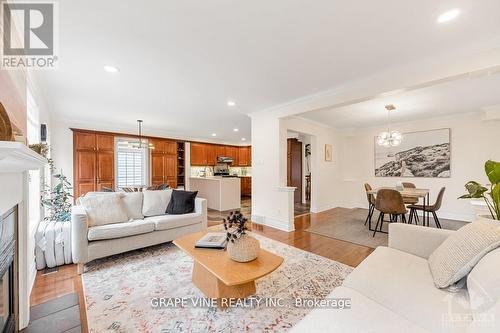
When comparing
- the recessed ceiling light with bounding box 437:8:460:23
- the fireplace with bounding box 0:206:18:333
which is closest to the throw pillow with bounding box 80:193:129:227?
the fireplace with bounding box 0:206:18:333

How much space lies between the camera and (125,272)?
248 centimetres

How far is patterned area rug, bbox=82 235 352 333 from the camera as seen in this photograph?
65.9 inches

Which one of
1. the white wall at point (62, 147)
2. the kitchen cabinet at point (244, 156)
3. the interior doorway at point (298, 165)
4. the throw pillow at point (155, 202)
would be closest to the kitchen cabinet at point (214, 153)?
the kitchen cabinet at point (244, 156)

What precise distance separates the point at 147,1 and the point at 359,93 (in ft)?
8.71

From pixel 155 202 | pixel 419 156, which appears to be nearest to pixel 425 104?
pixel 419 156

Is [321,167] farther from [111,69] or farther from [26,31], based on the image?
[26,31]

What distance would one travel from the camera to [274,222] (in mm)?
4371

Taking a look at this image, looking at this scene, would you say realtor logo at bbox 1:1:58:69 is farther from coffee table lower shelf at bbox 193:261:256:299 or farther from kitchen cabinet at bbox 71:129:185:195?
kitchen cabinet at bbox 71:129:185:195

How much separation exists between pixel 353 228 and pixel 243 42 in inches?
153

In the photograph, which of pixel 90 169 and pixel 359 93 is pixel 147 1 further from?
pixel 90 169

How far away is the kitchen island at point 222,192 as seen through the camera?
609cm

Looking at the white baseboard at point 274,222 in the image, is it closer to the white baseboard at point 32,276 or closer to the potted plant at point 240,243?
the potted plant at point 240,243

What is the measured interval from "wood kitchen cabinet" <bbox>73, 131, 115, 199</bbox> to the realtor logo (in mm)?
3632

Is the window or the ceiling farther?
the window
